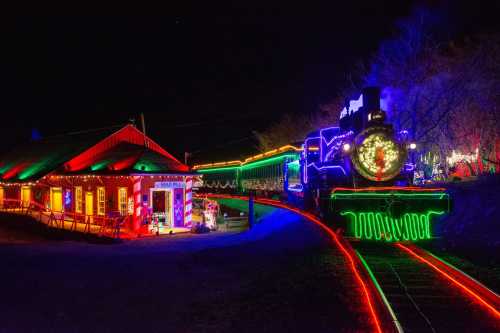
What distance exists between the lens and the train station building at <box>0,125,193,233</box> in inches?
793

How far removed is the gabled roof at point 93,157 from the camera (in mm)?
20766

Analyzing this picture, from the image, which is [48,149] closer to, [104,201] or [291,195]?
[104,201]

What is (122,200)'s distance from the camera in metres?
20.8

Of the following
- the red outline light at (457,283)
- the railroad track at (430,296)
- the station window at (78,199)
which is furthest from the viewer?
the station window at (78,199)

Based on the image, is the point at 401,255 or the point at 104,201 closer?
the point at 401,255

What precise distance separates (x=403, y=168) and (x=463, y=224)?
435 centimetres

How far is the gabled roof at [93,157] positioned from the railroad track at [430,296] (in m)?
13.0

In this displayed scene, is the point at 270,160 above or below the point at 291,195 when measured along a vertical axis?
above

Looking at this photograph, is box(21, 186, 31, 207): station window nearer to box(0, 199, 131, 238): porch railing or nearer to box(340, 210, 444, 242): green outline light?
box(0, 199, 131, 238): porch railing

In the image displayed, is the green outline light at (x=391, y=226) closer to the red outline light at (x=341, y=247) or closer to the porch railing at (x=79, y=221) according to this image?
the red outline light at (x=341, y=247)

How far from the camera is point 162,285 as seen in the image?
828cm

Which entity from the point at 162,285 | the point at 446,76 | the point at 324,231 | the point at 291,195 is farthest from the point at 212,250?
the point at 446,76

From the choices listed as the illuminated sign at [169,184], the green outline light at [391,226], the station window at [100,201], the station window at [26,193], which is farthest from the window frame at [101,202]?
the green outline light at [391,226]

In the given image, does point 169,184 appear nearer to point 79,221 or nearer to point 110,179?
point 110,179
